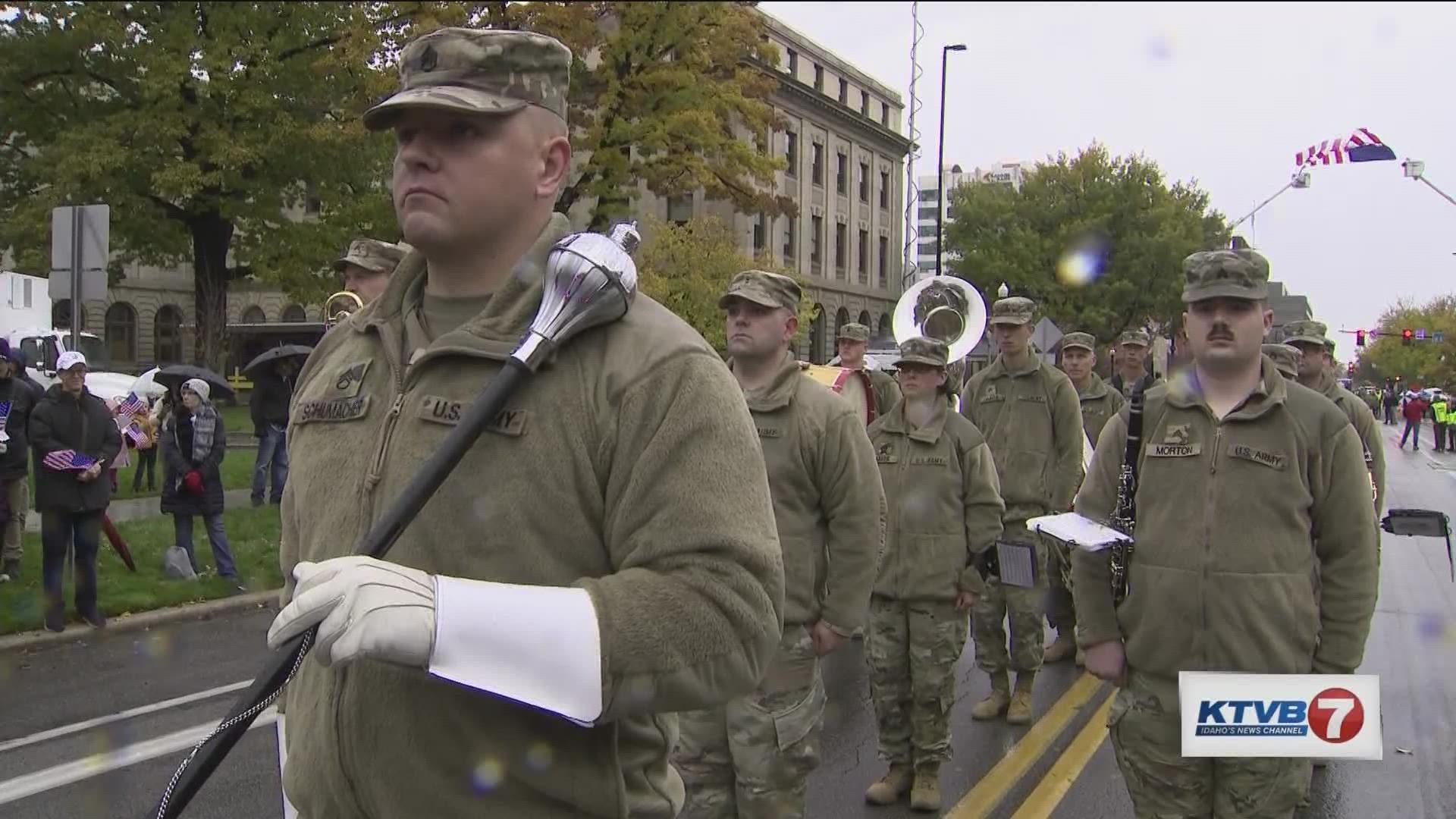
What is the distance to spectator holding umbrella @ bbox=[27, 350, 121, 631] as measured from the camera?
8602 millimetres

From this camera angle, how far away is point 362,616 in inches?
61.2

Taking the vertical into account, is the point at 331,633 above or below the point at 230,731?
above

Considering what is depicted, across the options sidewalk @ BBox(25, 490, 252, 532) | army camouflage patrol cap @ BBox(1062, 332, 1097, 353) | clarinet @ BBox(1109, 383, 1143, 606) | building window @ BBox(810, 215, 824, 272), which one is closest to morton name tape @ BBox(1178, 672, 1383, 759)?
clarinet @ BBox(1109, 383, 1143, 606)

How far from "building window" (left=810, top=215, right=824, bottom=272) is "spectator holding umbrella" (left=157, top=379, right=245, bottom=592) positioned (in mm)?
44442

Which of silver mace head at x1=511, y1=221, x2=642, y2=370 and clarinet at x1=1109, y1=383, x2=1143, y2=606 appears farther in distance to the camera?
clarinet at x1=1109, y1=383, x2=1143, y2=606

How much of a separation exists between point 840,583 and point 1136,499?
1170mm

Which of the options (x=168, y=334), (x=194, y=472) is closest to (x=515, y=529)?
(x=194, y=472)

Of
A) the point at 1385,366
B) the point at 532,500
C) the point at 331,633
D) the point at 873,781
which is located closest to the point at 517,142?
the point at 532,500

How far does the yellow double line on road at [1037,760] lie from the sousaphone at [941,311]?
3784 millimetres

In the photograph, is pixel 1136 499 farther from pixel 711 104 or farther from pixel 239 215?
pixel 239 215

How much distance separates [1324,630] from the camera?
3604 millimetres

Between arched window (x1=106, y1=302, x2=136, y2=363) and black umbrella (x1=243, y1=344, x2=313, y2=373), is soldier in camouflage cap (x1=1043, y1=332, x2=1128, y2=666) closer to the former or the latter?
black umbrella (x1=243, y1=344, x2=313, y2=373)

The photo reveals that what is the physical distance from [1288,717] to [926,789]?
2.22m

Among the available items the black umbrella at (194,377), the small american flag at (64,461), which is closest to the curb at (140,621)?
the small american flag at (64,461)
